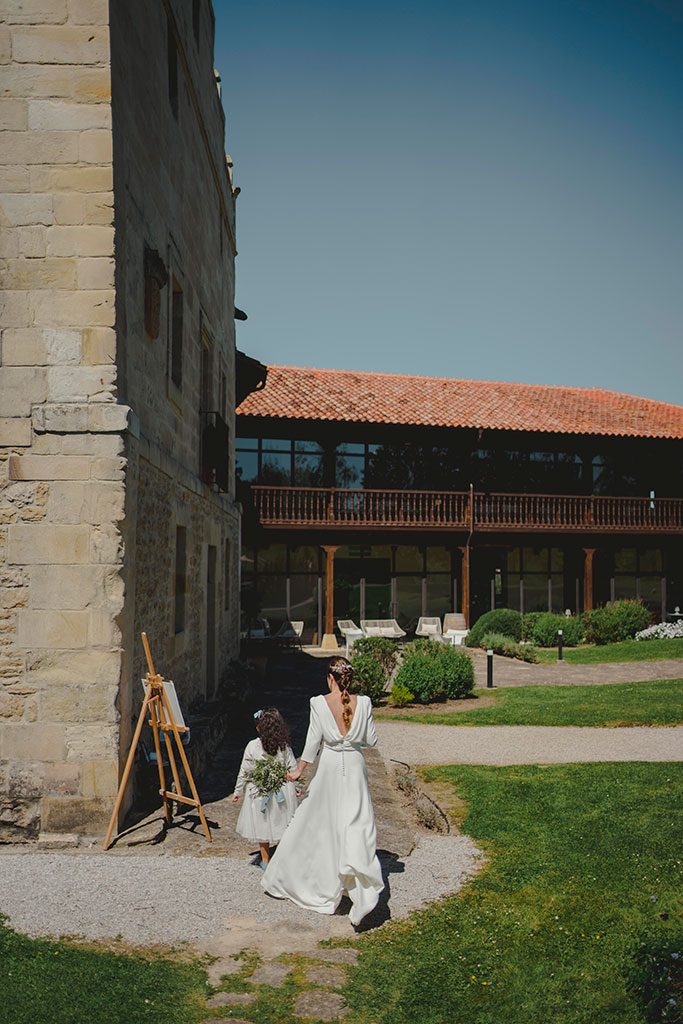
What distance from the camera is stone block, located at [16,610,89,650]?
19.8 ft

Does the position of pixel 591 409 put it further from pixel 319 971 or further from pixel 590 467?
pixel 319 971

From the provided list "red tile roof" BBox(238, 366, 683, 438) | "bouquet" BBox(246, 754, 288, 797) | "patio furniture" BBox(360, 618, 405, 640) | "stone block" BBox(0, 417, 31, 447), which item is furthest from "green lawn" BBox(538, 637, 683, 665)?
"stone block" BBox(0, 417, 31, 447)

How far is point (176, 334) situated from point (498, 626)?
1446 centimetres

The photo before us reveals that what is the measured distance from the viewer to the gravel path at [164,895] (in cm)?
467

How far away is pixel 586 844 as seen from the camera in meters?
6.29

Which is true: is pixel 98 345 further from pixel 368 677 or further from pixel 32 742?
pixel 368 677

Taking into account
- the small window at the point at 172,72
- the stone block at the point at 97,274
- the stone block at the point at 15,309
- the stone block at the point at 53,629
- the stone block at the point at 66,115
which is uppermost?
the small window at the point at 172,72

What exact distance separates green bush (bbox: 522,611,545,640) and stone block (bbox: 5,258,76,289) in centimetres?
1808

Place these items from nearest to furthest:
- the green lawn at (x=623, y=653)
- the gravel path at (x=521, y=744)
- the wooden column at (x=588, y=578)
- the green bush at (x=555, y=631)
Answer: the gravel path at (x=521, y=744)
the green lawn at (x=623, y=653)
the green bush at (x=555, y=631)
the wooden column at (x=588, y=578)

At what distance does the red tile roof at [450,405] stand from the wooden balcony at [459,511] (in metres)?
2.03

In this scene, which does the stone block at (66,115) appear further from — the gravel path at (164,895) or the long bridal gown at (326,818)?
the gravel path at (164,895)

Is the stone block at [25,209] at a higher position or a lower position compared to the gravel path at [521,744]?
higher

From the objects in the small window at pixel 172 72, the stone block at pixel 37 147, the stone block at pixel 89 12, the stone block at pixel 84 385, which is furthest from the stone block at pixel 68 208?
the small window at pixel 172 72

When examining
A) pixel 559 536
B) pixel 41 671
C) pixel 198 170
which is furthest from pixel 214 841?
pixel 559 536
